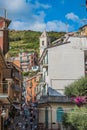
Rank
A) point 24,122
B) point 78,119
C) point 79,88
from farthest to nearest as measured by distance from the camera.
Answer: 1. point 24,122
2. point 79,88
3. point 78,119

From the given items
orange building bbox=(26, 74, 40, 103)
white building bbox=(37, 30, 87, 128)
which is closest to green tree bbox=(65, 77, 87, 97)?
white building bbox=(37, 30, 87, 128)

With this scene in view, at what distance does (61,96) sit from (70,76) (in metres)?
5.66

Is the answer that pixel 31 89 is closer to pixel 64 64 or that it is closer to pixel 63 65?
pixel 63 65

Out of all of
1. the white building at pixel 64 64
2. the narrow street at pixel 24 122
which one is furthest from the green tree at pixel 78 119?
the white building at pixel 64 64

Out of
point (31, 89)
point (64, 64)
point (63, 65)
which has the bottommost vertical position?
point (31, 89)

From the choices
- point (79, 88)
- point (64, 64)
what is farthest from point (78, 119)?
point (64, 64)

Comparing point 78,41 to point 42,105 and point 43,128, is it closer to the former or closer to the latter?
point 42,105

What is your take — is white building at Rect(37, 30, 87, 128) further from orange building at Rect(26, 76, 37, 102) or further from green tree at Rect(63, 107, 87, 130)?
orange building at Rect(26, 76, 37, 102)

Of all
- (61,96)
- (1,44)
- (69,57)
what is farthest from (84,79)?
(1,44)

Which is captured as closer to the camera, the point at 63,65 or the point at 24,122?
the point at 63,65

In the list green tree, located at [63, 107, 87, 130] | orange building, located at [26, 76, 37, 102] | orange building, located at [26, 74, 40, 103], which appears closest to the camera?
green tree, located at [63, 107, 87, 130]

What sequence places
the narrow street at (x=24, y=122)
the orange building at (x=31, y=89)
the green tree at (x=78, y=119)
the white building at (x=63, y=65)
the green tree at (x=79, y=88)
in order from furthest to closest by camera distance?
1. the orange building at (x=31, y=89)
2. the white building at (x=63, y=65)
3. the narrow street at (x=24, y=122)
4. the green tree at (x=79, y=88)
5. the green tree at (x=78, y=119)

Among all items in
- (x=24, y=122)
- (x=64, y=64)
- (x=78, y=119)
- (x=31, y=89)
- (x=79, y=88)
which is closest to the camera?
(x=78, y=119)

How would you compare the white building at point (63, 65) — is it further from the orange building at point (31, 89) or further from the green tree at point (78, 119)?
the orange building at point (31, 89)
